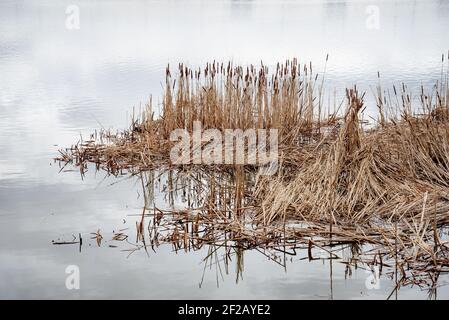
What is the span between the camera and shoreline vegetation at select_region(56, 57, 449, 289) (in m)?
5.00

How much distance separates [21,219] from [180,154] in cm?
194

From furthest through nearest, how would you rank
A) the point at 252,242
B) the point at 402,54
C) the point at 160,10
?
the point at 160,10 → the point at 402,54 → the point at 252,242

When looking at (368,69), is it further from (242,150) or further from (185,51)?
(242,150)

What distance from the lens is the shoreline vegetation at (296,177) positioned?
16.4 feet

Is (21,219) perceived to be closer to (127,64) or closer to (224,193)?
(224,193)

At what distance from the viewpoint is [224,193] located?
6152mm

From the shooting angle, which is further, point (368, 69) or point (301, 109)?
point (368, 69)

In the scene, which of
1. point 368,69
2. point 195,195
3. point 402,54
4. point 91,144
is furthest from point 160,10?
point 195,195

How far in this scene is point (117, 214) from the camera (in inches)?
231

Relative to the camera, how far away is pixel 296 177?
239 inches

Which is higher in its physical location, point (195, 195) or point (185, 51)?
point (185, 51)

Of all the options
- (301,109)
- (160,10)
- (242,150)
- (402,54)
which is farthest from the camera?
(160,10)

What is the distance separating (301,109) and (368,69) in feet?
23.5

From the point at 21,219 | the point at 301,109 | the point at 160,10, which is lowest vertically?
the point at 21,219
